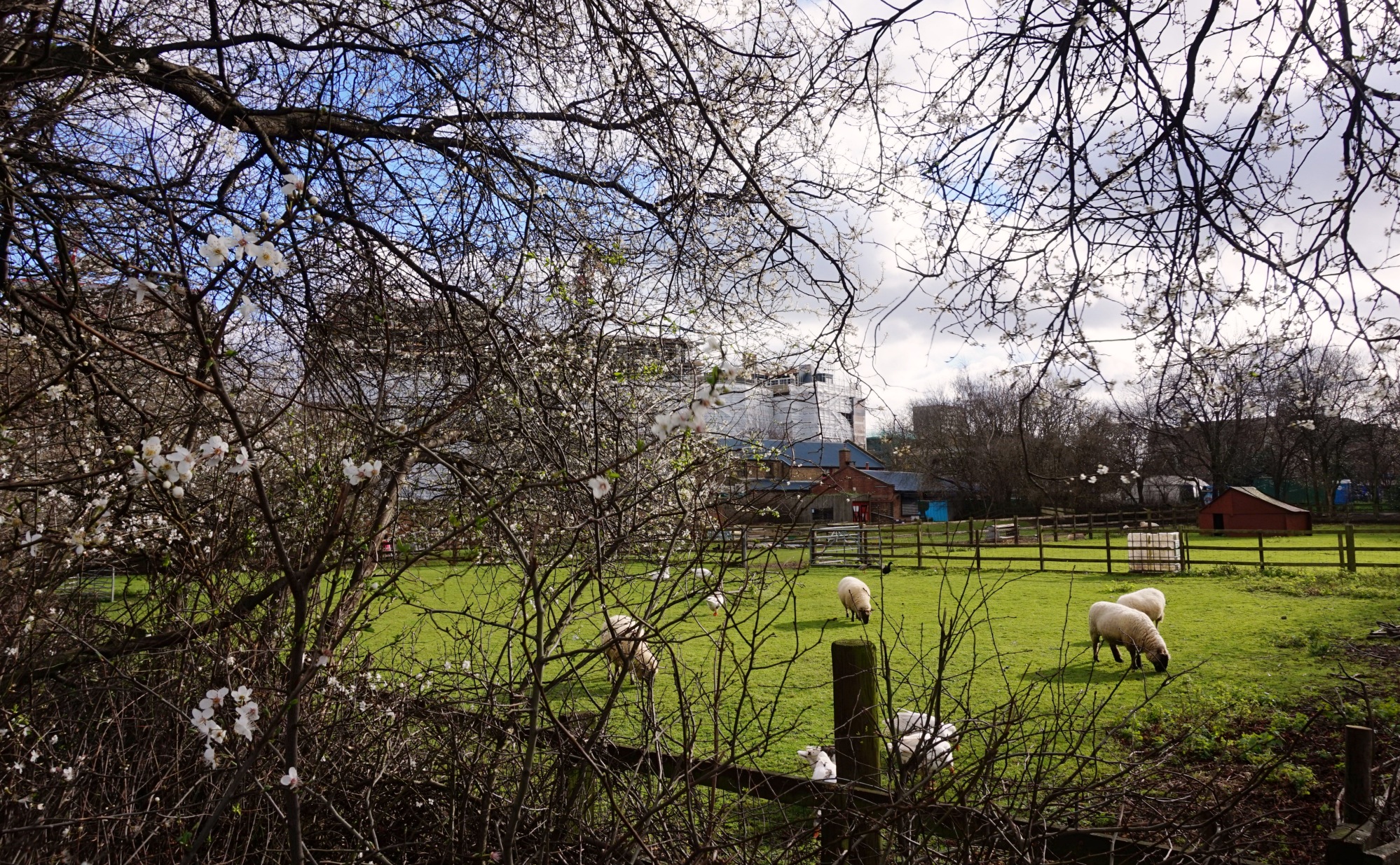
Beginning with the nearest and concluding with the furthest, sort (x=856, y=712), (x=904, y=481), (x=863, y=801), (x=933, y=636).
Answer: (x=863, y=801) < (x=856, y=712) < (x=933, y=636) < (x=904, y=481)

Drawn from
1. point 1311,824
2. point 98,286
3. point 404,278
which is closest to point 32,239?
point 98,286

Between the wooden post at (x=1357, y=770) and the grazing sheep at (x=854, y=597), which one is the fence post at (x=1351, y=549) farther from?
the wooden post at (x=1357, y=770)

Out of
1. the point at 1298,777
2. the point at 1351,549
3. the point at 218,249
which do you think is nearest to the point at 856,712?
the point at 218,249

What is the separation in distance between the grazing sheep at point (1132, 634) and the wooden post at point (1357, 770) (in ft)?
23.3

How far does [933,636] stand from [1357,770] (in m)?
7.48

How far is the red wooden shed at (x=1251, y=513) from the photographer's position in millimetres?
30328

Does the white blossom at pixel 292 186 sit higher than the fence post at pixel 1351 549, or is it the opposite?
the white blossom at pixel 292 186

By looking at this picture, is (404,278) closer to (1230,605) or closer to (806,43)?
(806,43)

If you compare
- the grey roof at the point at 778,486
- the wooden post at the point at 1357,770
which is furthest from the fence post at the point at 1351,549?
the wooden post at the point at 1357,770

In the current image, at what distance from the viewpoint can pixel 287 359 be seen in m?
4.21

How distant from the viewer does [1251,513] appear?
3200 centimetres

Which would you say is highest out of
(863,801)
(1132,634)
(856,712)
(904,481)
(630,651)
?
(904,481)

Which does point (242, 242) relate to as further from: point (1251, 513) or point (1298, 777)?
point (1251, 513)

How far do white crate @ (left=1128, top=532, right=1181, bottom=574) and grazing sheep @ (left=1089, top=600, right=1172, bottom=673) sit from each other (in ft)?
35.5
